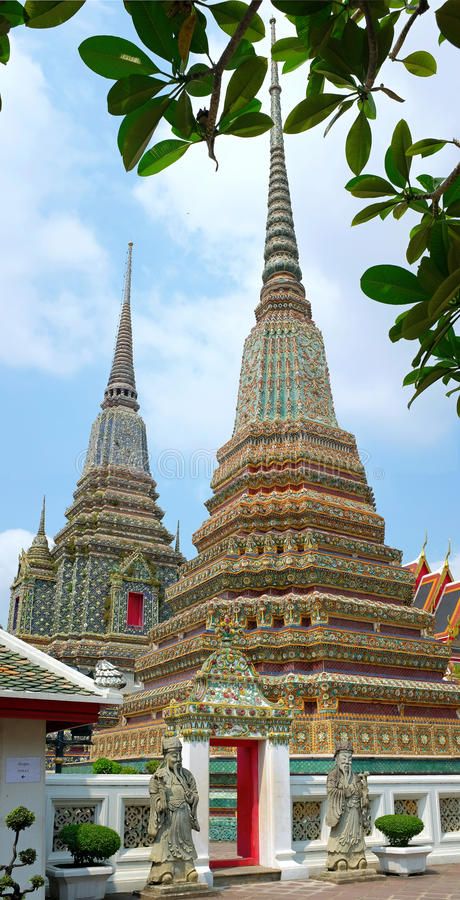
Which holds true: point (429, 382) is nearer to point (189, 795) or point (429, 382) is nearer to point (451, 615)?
point (189, 795)

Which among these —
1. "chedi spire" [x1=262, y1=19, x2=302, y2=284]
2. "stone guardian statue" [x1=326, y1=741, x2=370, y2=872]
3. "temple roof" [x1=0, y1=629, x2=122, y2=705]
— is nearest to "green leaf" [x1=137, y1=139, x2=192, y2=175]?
"temple roof" [x1=0, y1=629, x2=122, y2=705]

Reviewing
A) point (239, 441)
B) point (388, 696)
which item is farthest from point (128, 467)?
point (388, 696)

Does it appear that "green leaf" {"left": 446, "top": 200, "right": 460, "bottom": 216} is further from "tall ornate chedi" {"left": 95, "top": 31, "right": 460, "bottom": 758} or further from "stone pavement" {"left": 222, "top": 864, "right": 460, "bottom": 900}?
"tall ornate chedi" {"left": 95, "top": 31, "right": 460, "bottom": 758}

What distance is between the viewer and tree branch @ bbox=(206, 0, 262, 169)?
2.10m

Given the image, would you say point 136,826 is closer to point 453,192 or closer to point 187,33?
point 453,192

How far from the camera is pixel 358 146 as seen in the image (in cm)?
269

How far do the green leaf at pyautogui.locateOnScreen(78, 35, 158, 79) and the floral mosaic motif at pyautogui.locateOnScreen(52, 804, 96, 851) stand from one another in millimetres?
8732

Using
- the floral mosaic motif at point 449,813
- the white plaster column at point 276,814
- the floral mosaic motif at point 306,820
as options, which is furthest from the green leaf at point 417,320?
the floral mosaic motif at point 449,813

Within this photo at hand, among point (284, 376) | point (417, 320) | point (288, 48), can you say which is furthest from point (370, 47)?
point (284, 376)

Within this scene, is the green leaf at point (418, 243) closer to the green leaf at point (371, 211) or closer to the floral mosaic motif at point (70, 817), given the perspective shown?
the green leaf at point (371, 211)

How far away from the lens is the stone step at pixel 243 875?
9.67 metres

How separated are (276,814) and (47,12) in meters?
10.3

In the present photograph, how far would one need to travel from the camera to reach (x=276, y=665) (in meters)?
15.3

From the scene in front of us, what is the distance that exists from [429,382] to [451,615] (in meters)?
26.4
